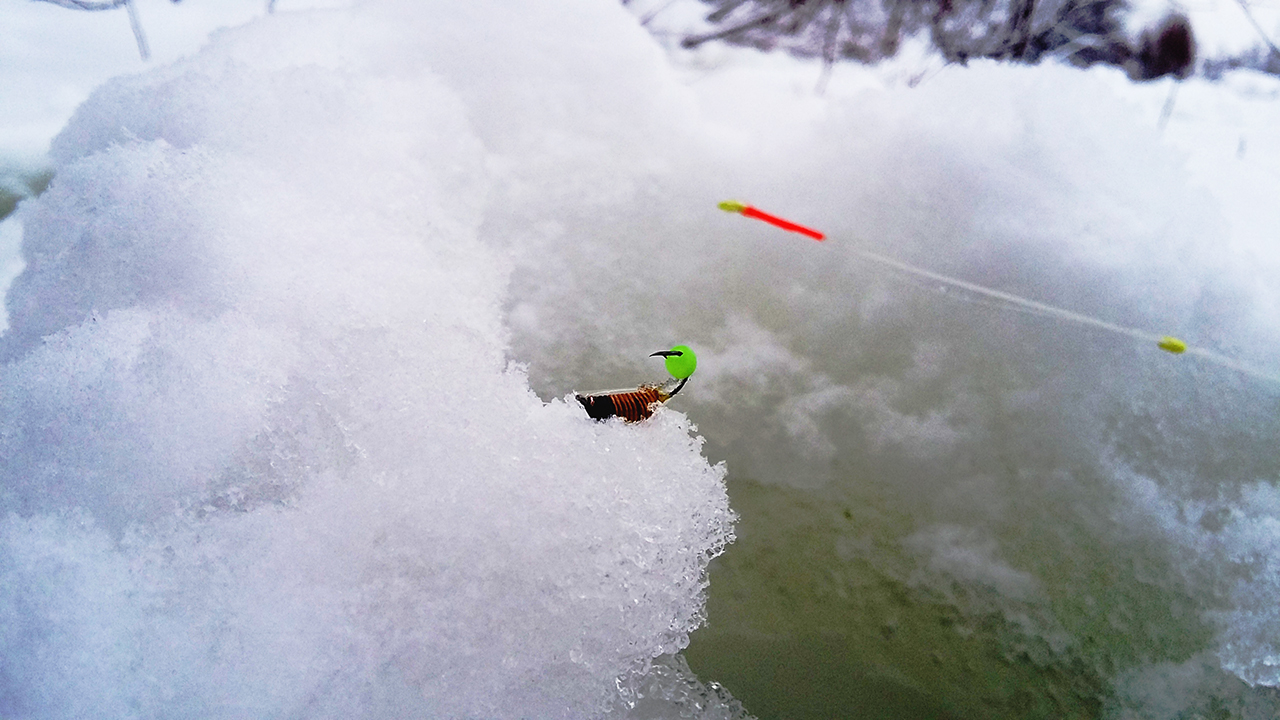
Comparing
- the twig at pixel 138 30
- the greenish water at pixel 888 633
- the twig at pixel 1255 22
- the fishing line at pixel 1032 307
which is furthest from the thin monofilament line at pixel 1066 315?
the twig at pixel 138 30

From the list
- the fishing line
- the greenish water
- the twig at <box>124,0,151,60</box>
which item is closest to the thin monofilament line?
the fishing line

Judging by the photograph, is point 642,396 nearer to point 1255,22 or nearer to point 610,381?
point 610,381

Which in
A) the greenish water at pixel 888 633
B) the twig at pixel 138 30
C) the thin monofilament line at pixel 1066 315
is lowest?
the greenish water at pixel 888 633

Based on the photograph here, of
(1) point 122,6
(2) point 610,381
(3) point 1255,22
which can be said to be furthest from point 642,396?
(3) point 1255,22

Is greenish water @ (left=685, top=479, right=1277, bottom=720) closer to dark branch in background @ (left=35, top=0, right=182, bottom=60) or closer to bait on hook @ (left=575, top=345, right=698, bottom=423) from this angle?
bait on hook @ (left=575, top=345, right=698, bottom=423)

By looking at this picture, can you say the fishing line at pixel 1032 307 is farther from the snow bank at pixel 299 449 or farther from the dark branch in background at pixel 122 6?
the dark branch in background at pixel 122 6

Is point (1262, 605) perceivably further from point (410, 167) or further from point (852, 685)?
point (410, 167)

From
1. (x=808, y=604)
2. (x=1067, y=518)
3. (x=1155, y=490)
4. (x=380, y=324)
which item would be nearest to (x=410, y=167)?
(x=380, y=324)
